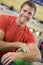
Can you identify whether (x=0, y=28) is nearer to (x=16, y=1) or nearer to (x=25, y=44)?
(x=25, y=44)

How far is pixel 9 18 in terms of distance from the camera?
5.96 feet

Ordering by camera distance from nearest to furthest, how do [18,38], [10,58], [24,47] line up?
[10,58]
[24,47]
[18,38]

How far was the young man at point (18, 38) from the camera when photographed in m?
1.67

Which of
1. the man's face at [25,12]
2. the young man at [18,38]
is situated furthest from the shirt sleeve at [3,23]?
the man's face at [25,12]

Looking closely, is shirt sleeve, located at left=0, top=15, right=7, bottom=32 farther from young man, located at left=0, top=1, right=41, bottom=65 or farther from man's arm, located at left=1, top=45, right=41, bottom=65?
man's arm, located at left=1, top=45, right=41, bottom=65

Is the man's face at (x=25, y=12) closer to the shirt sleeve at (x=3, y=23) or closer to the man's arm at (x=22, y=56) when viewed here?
the shirt sleeve at (x=3, y=23)

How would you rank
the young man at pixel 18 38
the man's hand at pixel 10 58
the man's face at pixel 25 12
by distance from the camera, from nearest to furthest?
1. the man's hand at pixel 10 58
2. the young man at pixel 18 38
3. the man's face at pixel 25 12

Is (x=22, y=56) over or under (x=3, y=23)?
under

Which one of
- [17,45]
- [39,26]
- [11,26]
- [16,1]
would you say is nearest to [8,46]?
[17,45]

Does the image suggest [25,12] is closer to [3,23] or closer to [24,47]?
[3,23]

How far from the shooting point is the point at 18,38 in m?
1.79

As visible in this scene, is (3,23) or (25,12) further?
(25,12)

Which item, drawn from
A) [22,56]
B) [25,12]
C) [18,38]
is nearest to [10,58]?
[22,56]

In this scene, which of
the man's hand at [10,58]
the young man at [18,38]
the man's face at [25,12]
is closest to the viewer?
the man's hand at [10,58]
